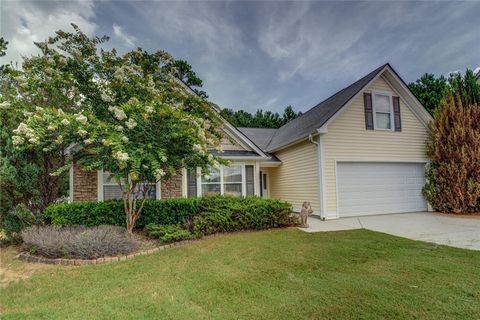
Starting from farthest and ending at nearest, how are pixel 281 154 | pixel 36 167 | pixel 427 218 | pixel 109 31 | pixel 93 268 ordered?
1. pixel 281 154
2. pixel 427 218
3. pixel 109 31
4. pixel 36 167
5. pixel 93 268

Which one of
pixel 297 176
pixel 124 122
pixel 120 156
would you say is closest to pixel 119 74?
pixel 124 122

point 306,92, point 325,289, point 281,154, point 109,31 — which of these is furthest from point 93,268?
point 306,92

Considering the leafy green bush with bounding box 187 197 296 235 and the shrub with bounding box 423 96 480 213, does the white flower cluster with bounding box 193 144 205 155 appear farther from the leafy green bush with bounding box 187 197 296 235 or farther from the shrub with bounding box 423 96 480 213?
the shrub with bounding box 423 96 480 213

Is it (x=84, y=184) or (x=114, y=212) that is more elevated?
(x=84, y=184)

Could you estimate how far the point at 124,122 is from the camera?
6629 mm

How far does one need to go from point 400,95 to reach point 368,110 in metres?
1.99

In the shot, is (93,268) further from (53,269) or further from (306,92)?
(306,92)

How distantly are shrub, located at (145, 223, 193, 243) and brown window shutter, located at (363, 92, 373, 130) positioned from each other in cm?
904

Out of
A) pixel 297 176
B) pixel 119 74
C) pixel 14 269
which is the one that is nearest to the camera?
pixel 14 269

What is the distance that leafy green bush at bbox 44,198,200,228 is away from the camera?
25.0 ft

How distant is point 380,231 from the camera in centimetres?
830

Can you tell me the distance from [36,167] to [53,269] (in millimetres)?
3852

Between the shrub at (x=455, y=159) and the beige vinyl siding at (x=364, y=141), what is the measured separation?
795mm

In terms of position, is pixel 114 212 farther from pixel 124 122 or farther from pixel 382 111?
pixel 382 111
